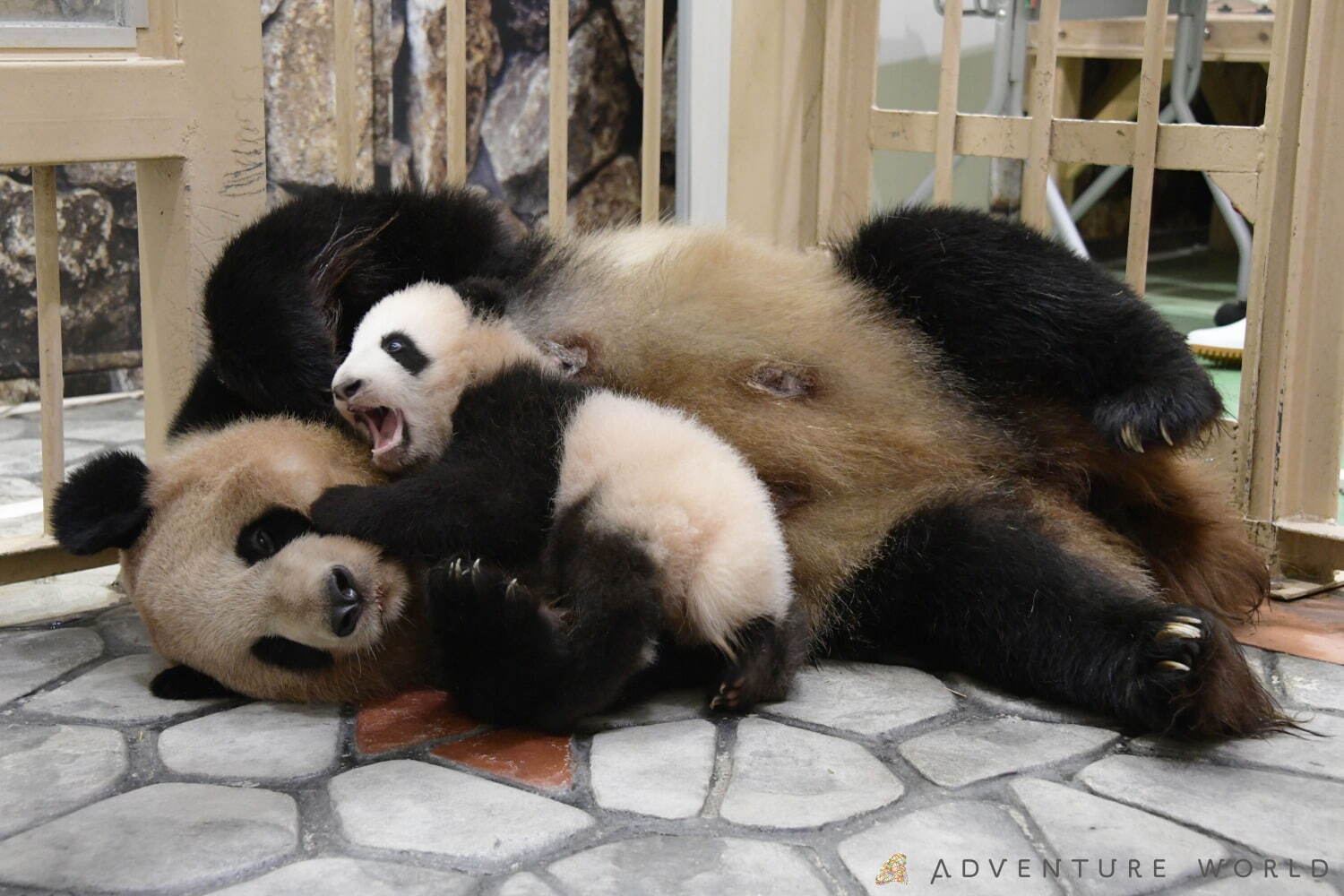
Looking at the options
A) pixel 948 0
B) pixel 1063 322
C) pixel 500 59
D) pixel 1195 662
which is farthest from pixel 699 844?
pixel 500 59

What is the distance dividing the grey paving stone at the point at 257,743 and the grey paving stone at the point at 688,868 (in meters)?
0.56

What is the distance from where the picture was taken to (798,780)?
221 cm

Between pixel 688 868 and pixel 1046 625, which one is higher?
pixel 1046 625

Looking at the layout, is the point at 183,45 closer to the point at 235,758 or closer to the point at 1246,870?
the point at 235,758

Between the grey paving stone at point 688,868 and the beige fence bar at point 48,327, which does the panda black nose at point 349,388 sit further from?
the grey paving stone at point 688,868

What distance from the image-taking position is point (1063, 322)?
2.78 m

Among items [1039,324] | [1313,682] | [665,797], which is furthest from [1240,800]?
[1039,324]

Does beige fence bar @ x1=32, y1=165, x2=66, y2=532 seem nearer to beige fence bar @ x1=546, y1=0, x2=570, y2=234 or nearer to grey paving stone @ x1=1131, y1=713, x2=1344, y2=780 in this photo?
beige fence bar @ x1=546, y1=0, x2=570, y2=234

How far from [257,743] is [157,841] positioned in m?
0.37

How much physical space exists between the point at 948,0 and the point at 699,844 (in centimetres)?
232

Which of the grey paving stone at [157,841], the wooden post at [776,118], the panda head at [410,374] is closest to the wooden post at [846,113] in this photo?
the wooden post at [776,118]

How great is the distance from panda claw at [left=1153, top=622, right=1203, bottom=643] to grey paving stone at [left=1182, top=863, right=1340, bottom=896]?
469mm

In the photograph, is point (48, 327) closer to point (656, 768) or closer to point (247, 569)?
point (247, 569)

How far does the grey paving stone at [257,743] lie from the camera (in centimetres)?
227
